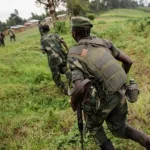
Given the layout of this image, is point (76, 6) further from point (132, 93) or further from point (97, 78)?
point (97, 78)

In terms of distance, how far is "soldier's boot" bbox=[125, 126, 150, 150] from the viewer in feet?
9.12

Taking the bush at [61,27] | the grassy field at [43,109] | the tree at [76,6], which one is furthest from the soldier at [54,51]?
the tree at [76,6]

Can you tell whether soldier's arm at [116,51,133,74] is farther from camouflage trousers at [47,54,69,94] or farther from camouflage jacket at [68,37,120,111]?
camouflage trousers at [47,54,69,94]

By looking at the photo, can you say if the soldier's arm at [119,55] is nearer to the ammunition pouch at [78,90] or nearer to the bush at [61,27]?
the ammunition pouch at [78,90]

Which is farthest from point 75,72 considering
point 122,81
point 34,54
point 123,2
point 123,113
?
point 123,2

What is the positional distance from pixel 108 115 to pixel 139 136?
0.36 meters

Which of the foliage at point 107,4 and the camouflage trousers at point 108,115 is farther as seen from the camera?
the foliage at point 107,4

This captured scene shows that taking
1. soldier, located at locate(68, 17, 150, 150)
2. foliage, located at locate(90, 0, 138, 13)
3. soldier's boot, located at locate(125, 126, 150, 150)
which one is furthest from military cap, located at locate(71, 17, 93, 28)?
foliage, located at locate(90, 0, 138, 13)

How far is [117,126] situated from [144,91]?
8.54 feet

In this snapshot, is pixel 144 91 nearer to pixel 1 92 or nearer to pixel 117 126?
pixel 117 126

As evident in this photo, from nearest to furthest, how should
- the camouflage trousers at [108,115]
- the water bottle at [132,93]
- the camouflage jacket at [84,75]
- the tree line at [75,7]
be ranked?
the camouflage jacket at [84,75] → the camouflage trousers at [108,115] → the water bottle at [132,93] → the tree line at [75,7]

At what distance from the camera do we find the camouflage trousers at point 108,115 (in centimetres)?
272

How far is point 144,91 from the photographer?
5.34 m

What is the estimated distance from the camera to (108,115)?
291cm
